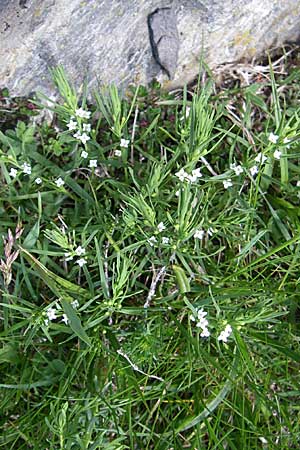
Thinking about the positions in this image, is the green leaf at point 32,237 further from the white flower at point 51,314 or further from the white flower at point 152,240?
the white flower at point 152,240

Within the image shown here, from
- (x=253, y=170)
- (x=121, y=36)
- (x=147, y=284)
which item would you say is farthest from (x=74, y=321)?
(x=121, y=36)

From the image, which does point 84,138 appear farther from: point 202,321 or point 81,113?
point 202,321

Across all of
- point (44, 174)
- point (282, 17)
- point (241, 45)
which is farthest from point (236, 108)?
point (44, 174)

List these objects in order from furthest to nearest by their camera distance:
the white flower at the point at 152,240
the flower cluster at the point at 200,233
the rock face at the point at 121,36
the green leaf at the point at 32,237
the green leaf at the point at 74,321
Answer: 1. the rock face at the point at 121,36
2. the green leaf at the point at 32,237
3. the flower cluster at the point at 200,233
4. the white flower at the point at 152,240
5. the green leaf at the point at 74,321

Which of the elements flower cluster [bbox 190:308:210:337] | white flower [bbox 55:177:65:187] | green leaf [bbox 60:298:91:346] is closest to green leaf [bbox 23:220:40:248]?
white flower [bbox 55:177:65:187]

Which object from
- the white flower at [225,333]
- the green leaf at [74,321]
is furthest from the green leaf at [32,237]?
the white flower at [225,333]

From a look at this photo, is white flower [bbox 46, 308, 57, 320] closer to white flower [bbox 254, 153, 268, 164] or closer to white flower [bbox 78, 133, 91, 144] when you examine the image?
white flower [bbox 78, 133, 91, 144]
